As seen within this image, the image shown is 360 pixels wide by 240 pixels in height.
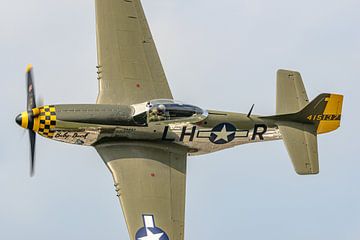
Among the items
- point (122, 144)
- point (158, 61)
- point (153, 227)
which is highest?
point (158, 61)

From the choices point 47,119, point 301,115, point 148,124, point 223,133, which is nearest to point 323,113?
point 301,115

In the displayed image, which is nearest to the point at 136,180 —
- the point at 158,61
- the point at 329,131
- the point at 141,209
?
the point at 141,209

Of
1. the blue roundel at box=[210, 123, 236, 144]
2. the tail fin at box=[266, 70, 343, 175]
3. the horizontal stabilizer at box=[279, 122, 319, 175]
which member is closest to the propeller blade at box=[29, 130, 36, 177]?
the blue roundel at box=[210, 123, 236, 144]

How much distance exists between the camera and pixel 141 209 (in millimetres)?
34375

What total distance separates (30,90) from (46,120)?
1.05m

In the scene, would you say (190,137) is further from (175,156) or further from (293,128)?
(293,128)

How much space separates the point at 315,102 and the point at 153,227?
24.0ft

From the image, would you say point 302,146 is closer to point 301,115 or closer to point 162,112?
point 301,115

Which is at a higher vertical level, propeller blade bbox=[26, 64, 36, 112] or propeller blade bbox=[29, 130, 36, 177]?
propeller blade bbox=[26, 64, 36, 112]

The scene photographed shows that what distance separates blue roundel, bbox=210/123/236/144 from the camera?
1454 inches

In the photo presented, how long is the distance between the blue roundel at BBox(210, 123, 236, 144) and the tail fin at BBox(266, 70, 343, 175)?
142 centimetres

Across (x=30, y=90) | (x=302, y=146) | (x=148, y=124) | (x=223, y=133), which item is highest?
(x=30, y=90)

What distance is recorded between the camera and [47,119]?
1388 inches

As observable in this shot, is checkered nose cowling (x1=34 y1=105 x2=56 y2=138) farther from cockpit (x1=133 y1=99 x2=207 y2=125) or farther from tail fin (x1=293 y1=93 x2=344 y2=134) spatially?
tail fin (x1=293 y1=93 x2=344 y2=134)
